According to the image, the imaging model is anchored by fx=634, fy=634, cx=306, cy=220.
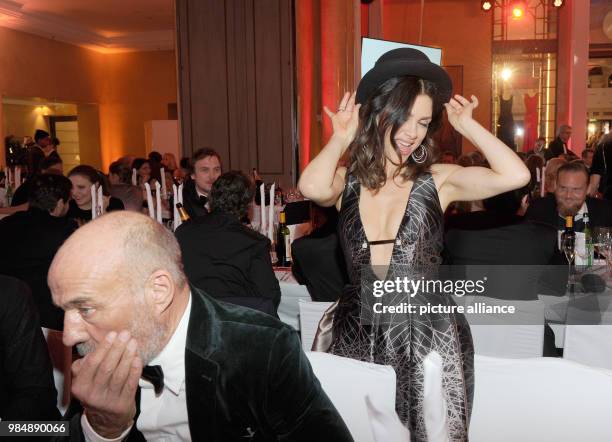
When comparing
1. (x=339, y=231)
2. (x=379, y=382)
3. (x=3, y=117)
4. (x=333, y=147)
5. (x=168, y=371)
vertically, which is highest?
(x=3, y=117)

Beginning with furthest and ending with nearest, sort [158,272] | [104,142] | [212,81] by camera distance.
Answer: [104,142], [212,81], [158,272]

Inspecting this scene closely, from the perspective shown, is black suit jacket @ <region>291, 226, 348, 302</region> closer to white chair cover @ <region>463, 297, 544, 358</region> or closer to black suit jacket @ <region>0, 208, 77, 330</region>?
white chair cover @ <region>463, 297, 544, 358</region>

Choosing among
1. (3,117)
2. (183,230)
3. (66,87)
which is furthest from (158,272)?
(66,87)

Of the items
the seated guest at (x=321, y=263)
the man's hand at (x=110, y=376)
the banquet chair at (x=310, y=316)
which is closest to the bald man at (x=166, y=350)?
the man's hand at (x=110, y=376)

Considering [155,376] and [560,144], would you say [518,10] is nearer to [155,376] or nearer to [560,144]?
[560,144]

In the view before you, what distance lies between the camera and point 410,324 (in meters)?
1.64

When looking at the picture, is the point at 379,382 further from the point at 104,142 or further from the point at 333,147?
the point at 104,142

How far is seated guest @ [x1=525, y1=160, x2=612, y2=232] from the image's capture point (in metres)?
3.75

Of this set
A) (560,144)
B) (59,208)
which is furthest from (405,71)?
(560,144)

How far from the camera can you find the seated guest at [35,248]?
3.05 m

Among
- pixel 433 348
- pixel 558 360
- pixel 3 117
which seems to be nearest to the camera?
pixel 558 360

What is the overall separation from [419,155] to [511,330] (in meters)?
1.17

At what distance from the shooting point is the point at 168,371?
126 cm

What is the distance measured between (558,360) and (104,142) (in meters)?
15.5
